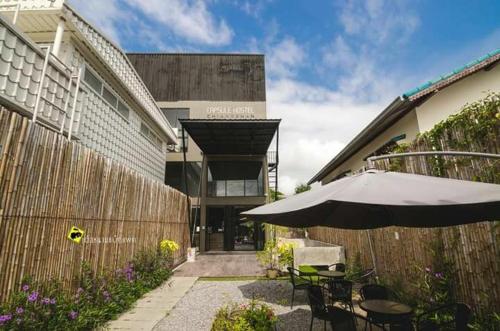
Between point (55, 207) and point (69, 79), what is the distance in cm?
331

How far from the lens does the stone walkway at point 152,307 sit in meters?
4.28

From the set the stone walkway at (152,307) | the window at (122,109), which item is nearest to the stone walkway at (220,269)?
the stone walkway at (152,307)

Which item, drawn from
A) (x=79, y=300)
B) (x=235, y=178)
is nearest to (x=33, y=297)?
(x=79, y=300)

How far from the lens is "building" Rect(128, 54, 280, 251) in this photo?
45.5 ft

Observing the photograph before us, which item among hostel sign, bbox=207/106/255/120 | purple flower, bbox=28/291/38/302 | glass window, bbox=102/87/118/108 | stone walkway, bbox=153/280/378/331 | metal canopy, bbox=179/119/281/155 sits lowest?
stone walkway, bbox=153/280/378/331

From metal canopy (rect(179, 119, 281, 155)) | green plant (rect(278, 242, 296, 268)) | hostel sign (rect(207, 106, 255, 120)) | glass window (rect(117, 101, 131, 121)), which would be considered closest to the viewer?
green plant (rect(278, 242, 296, 268))

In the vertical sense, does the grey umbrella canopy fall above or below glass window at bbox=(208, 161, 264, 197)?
below

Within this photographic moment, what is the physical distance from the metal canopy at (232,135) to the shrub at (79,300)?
7206 mm

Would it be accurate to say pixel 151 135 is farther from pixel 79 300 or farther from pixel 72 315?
pixel 72 315

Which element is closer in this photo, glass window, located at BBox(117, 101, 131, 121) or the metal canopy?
glass window, located at BBox(117, 101, 131, 121)

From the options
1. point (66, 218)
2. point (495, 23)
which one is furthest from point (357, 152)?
point (66, 218)

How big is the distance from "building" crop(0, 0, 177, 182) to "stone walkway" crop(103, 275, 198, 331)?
3.56 m

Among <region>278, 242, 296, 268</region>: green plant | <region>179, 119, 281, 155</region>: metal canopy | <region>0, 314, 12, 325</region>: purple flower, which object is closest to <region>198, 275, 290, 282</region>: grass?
<region>278, 242, 296, 268</region>: green plant

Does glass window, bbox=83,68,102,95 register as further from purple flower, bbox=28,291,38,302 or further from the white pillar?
purple flower, bbox=28,291,38,302
